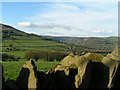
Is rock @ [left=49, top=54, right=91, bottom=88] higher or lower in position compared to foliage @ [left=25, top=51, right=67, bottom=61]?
higher

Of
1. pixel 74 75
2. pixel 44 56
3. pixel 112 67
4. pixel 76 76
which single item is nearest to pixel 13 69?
pixel 74 75

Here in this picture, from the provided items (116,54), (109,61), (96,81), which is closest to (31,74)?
(96,81)

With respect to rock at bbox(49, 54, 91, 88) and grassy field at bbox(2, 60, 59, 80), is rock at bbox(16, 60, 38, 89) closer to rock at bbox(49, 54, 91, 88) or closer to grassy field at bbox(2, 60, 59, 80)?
rock at bbox(49, 54, 91, 88)

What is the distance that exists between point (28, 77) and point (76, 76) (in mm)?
4584

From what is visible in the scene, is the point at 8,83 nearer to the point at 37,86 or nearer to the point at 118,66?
the point at 37,86

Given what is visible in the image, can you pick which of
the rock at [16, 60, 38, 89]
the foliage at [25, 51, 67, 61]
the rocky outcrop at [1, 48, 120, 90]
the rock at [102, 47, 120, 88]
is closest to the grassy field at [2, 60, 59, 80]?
the rock at [16, 60, 38, 89]

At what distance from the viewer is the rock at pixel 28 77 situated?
722 inches

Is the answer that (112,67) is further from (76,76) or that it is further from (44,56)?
(44,56)

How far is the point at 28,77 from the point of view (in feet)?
62.6

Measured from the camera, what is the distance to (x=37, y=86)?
710 inches

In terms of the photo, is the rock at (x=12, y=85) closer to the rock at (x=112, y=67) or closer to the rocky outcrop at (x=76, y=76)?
the rocky outcrop at (x=76, y=76)

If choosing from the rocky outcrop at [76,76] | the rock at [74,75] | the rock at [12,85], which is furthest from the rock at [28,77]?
the rock at [74,75]

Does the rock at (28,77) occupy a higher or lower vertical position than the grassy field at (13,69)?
higher

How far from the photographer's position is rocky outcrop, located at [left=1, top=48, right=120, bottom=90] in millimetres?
19031
